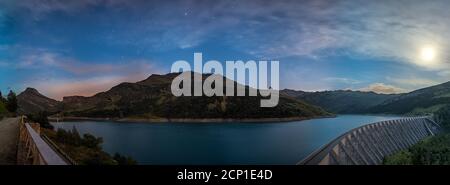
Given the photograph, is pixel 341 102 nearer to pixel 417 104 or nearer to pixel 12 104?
pixel 417 104

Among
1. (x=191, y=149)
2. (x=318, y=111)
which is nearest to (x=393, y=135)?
(x=191, y=149)

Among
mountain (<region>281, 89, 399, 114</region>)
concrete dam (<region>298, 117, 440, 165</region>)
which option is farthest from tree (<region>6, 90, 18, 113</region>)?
mountain (<region>281, 89, 399, 114</region>)

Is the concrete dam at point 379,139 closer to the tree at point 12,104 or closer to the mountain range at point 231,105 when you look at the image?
the mountain range at point 231,105

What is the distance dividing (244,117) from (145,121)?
1749 cm

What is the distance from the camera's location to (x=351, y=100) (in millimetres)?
106250

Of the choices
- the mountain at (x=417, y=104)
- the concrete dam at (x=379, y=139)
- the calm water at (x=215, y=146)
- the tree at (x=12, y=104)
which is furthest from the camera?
the mountain at (x=417, y=104)

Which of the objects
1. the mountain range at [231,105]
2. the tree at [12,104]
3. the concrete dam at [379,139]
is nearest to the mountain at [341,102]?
the mountain range at [231,105]

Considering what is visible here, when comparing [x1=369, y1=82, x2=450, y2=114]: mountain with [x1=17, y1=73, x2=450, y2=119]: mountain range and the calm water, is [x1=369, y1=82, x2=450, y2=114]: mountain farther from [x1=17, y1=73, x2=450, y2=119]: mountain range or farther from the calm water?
the calm water

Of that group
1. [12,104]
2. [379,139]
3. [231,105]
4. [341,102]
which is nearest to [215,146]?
[379,139]

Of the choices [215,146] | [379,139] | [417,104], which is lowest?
[215,146]

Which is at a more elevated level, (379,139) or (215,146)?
(379,139)

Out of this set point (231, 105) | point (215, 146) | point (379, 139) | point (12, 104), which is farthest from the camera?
point (231, 105)

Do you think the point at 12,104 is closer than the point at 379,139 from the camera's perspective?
No
